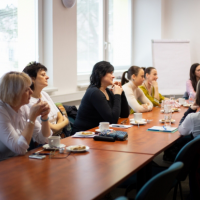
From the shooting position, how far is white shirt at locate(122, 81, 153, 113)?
4066 mm

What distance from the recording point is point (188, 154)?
6.88 feet

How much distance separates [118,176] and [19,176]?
0.52 metres

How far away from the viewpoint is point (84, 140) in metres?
2.49

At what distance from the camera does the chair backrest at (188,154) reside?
2047 mm

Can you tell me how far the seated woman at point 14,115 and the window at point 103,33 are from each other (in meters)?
3.21

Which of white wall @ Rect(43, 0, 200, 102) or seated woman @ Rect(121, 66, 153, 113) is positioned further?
white wall @ Rect(43, 0, 200, 102)

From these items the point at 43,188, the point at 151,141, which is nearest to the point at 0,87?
the point at 43,188

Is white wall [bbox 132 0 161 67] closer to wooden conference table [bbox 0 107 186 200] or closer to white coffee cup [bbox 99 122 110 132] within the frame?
white coffee cup [bbox 99 122 110 132]

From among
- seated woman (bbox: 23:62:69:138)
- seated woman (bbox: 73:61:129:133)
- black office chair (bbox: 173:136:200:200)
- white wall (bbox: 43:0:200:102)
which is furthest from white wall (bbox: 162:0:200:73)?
black office chair (bbox: 173:136:200:200)

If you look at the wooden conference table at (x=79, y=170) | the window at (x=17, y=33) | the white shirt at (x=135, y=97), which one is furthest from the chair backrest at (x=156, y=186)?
the window at (x=17, y=33)

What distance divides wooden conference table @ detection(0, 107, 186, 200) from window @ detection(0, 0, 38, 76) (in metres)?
1.95

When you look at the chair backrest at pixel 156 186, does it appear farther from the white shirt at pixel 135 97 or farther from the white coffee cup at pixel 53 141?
the white shirt at pixel 135 97

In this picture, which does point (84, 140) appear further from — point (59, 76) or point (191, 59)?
point (191, 59)

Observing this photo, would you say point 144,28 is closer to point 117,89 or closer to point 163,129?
point 117,89
